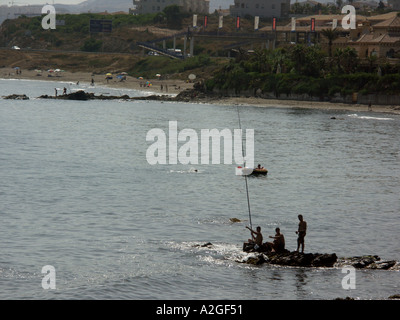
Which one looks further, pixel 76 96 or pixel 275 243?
pixel 76 96

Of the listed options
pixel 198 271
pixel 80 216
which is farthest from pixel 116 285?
pixel 80 216

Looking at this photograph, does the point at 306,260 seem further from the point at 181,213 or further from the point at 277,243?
the point at 181,213

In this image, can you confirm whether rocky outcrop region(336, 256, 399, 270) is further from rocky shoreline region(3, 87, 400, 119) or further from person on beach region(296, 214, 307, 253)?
rocky shoreline region(3, 87, 400, 119)

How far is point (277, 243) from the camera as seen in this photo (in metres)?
29.4

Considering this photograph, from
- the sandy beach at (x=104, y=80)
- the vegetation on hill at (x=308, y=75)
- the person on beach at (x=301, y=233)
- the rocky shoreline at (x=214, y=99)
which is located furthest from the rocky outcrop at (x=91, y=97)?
the person on beach at (x=301, y=233)

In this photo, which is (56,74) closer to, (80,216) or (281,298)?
(80,216)

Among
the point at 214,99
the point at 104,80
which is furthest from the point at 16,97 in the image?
the point at 104,80

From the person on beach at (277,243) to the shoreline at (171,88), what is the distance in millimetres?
75210

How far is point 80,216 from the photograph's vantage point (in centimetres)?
3828

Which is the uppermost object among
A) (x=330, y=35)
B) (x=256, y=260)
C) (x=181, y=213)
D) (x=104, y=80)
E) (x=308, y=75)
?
(x=330, y=35)

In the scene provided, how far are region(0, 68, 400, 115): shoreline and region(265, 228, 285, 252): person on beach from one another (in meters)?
75.2

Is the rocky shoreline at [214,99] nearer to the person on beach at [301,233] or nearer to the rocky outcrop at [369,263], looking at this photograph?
the person on beach at [301,233]

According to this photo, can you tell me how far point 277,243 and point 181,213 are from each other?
34.9 ft
